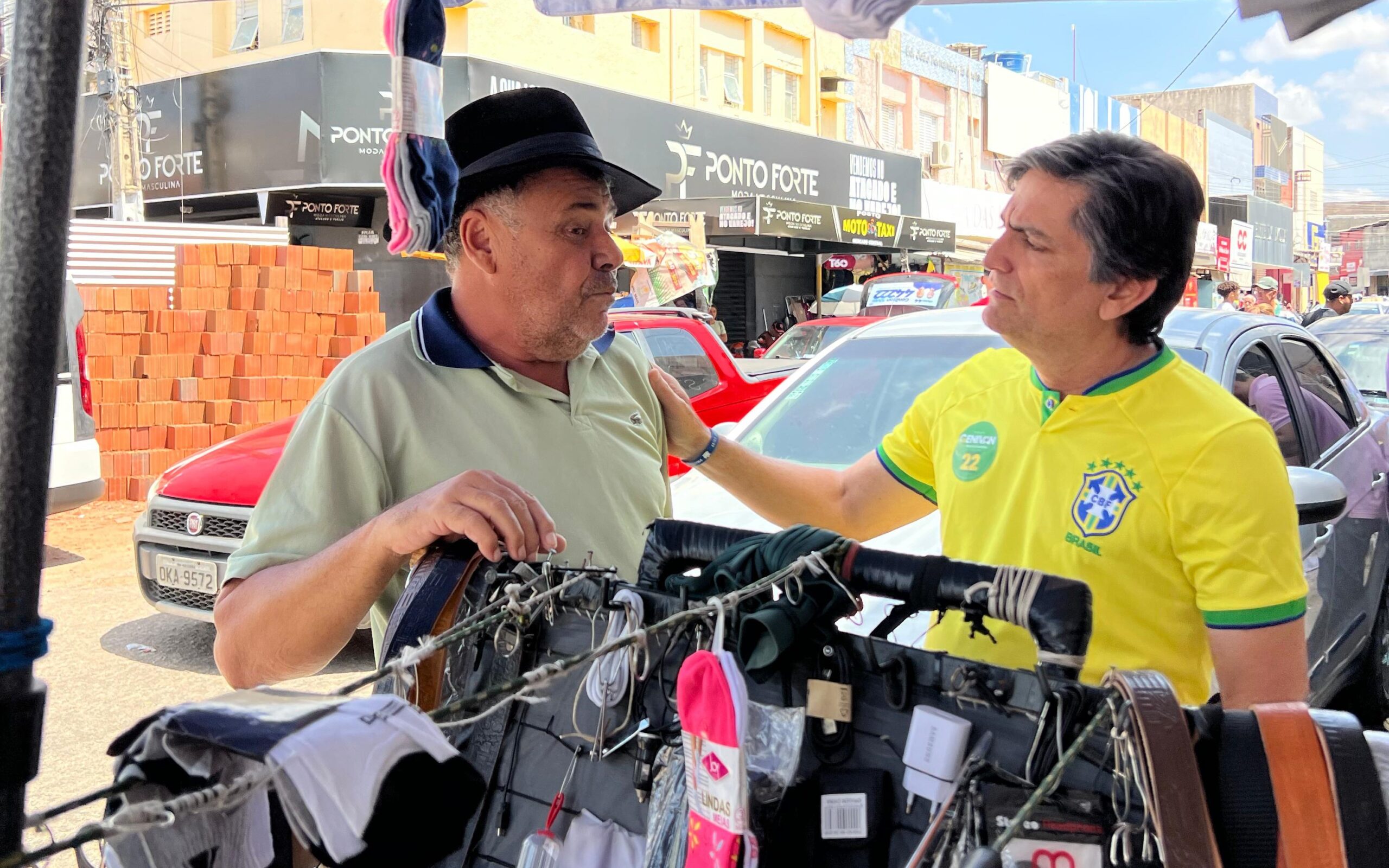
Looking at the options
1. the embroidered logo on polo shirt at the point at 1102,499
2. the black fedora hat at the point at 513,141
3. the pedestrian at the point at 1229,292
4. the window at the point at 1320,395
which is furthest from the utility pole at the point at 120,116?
the embroidered logo on polo shirt at the point at 1102,499

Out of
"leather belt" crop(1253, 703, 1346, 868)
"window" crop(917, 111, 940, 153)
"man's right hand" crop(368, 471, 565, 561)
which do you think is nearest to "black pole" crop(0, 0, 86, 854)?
"man's right hand" crop(368, 471, 565, 561)

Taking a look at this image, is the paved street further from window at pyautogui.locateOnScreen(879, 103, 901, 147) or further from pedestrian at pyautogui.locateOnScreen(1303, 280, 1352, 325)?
window at pyautogui.locateOnScreen(879, 103, 901, 147)

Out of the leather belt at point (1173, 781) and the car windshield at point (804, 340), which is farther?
the car windshield at point (804, 340)

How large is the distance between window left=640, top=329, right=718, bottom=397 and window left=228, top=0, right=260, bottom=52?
14117 millimetres

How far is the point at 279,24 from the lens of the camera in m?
18.6

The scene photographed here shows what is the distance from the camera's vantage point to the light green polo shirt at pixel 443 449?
180 centimetres

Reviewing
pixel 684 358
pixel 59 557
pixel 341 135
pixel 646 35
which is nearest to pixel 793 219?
pixel 646 35

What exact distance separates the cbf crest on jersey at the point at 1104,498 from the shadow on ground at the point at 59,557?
27.2 ft

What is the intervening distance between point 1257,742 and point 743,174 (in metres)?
22.1

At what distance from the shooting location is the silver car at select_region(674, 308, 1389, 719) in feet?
12.6

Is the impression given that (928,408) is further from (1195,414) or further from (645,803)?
(645,803)

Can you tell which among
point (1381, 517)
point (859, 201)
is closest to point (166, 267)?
point (1381, 517)

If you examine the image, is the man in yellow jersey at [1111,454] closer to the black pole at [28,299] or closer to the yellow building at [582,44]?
the black pole at [28,299]

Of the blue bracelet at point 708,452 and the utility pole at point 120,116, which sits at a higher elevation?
the utility pole at point 120,116
